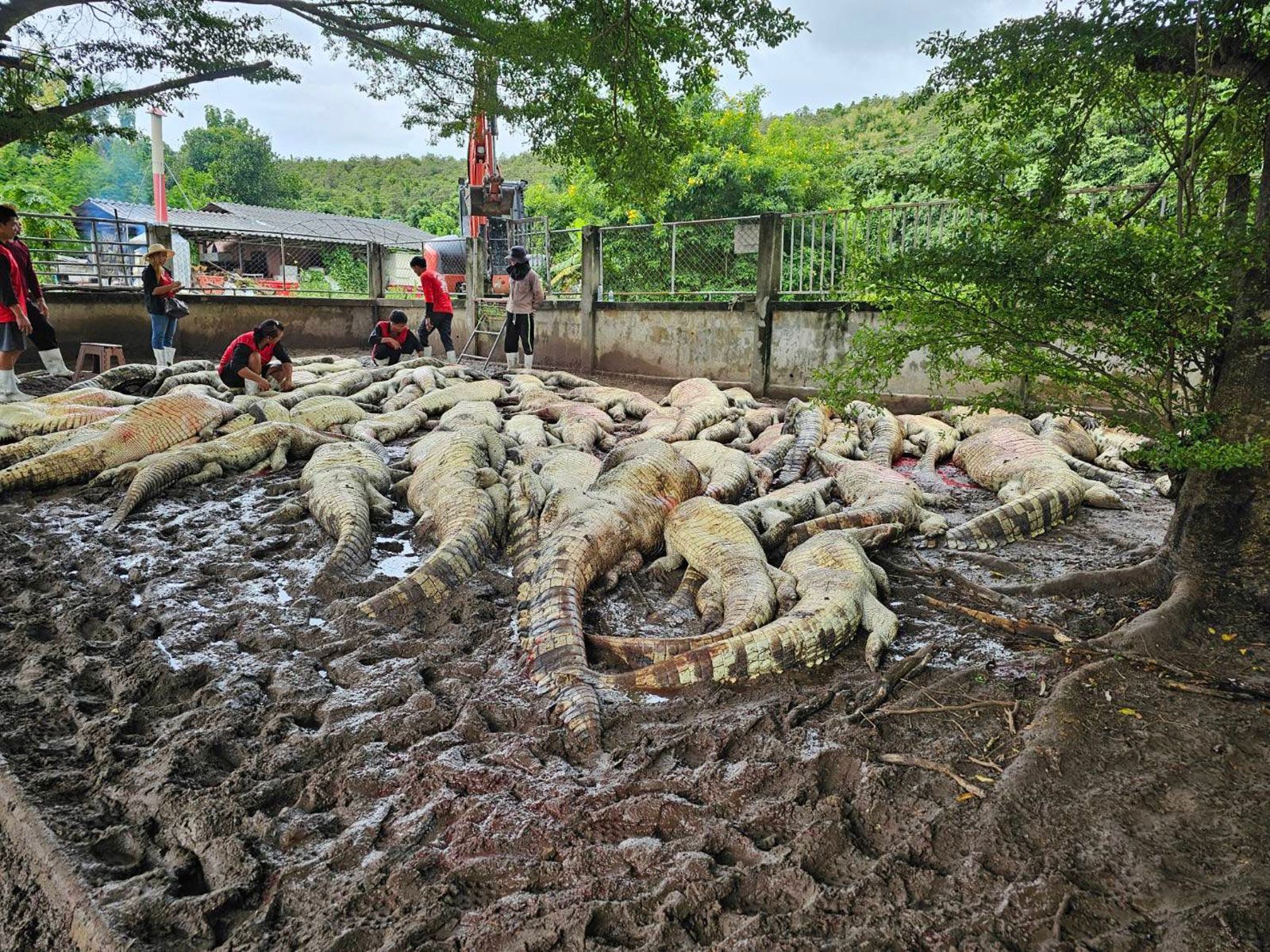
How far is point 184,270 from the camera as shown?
69.4ft

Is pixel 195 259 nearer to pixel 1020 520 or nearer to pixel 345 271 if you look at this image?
pixel 345 271

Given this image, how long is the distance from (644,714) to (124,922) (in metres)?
1.84

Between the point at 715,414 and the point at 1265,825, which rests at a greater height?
the point at 715,414

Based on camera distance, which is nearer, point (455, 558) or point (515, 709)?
point (515, 709)

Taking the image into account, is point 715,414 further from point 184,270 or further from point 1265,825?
point 184,270

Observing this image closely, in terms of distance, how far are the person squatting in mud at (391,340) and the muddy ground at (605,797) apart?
10519mm

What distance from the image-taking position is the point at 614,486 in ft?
16.5

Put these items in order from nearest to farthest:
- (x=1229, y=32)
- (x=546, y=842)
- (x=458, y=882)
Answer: (x=458, y=882) < (x=546, y=842) < (x=1229, y=32)

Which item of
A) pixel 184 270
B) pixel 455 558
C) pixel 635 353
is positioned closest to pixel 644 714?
pixel 455 558

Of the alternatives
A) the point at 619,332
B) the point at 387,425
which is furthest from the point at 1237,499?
the point at 619,332

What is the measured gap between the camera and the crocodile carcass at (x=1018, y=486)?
5348mm

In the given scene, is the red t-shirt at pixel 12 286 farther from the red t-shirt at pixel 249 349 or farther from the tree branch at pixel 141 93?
the tree branch at pixel 141 93

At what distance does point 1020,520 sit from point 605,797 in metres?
4.30

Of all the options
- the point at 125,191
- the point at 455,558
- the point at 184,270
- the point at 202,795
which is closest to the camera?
the point at 202,795
